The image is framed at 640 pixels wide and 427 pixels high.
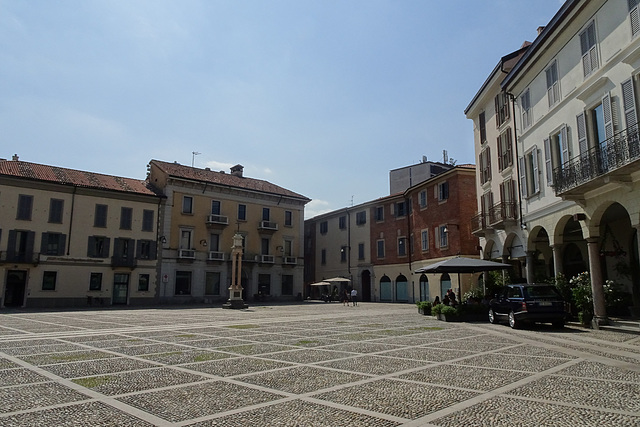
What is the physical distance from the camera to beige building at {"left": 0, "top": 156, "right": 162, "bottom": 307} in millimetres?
34625

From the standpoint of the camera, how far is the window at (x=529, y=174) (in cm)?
2111

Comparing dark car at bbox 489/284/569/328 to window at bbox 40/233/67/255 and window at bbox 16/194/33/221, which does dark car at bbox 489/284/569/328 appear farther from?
window at bbox 16/194/33/221

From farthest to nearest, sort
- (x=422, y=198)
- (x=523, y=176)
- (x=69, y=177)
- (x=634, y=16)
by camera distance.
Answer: (x=422, y=198)
(x=69, y=177)
(x=523, y=176)
(x=634, y=16)

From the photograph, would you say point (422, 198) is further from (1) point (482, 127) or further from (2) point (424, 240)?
(1) point (482, 127)

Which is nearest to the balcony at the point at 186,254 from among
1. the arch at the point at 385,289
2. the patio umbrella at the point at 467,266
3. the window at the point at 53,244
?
the window at the point at 53,244

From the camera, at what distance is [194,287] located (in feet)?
141

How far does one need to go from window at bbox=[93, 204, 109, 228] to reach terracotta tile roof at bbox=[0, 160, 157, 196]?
5.56 ft

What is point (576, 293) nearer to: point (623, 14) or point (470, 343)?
point (470, 343)

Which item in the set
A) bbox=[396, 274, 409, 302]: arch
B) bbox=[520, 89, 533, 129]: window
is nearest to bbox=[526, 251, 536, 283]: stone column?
bbox=[520, 89, 533, 129]: window

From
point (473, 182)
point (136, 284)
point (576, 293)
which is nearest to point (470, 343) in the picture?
point (576, 293)

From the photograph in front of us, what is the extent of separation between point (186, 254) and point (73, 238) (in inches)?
373

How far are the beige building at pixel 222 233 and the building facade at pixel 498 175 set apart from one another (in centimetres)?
2561

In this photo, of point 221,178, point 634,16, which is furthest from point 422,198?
point 634,16

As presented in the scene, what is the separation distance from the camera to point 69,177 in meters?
39.0
